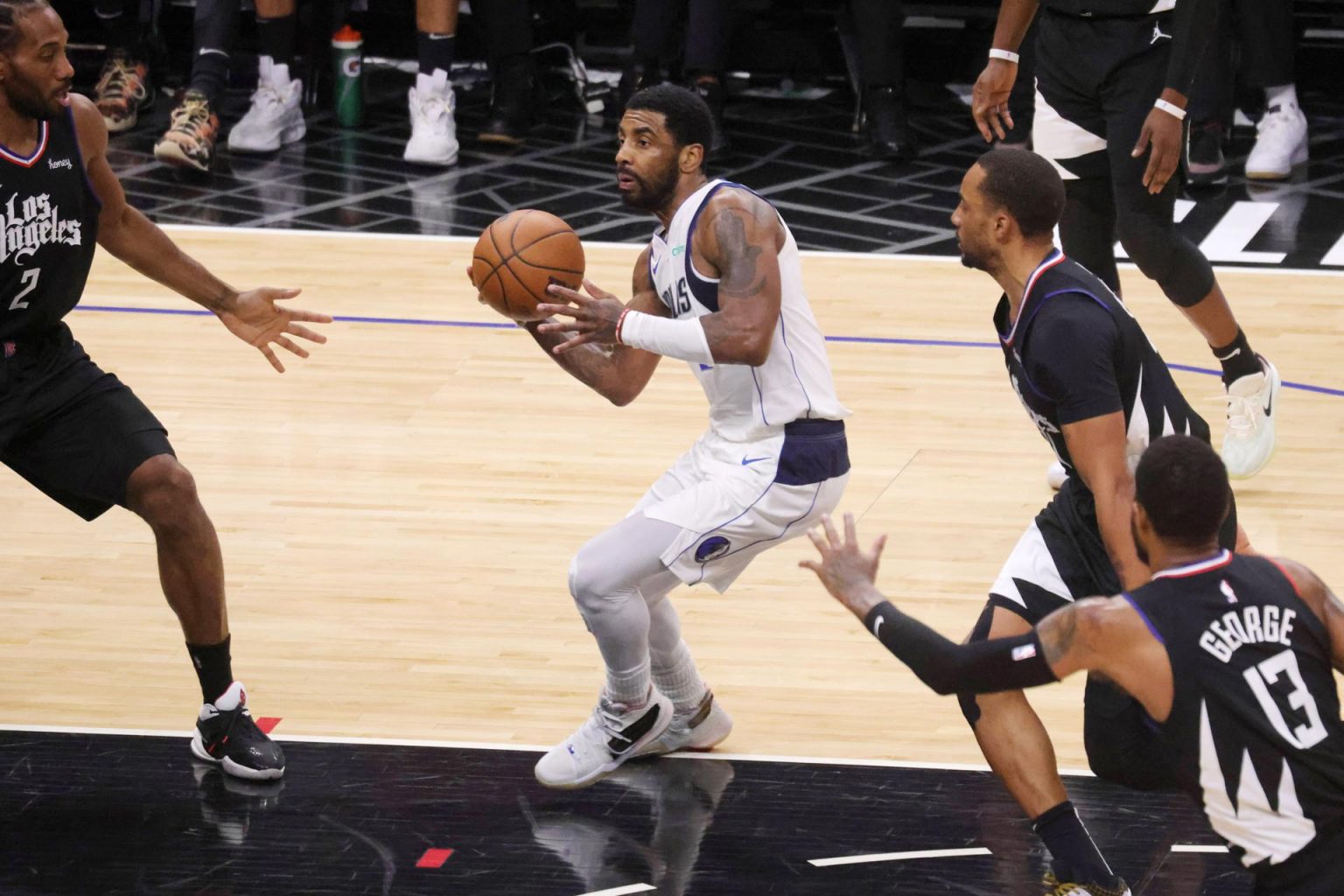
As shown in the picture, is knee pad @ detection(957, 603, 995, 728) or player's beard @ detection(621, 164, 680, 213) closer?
knee pad @ detection(957, 603, 995, 728)

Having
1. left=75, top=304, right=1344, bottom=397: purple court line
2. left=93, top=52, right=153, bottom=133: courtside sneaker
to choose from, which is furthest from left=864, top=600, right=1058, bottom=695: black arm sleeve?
left=93, top=52, right=153, bottom=133: courtside sneaker

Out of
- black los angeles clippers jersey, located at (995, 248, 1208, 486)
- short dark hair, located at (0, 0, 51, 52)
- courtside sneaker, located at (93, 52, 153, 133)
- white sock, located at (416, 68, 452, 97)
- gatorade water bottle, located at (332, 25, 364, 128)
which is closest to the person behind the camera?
black los angeles clippers jersey, located at (995, 248, 1208, 486)

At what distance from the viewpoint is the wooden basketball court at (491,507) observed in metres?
4.66

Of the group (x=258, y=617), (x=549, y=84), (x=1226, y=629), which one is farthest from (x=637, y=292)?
(x=549, y=84)

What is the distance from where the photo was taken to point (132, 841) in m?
3.99

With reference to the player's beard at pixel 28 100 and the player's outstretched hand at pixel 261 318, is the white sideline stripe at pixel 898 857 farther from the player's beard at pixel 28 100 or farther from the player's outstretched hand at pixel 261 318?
the player's beard at pixel 28 100

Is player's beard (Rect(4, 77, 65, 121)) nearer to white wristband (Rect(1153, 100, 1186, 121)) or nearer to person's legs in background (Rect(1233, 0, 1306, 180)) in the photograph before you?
white wristband (Rect(1153, 100, 1186, 121))

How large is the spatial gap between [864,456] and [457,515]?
4.44ft

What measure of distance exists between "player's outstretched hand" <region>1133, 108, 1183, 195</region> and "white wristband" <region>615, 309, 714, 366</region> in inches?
77.2

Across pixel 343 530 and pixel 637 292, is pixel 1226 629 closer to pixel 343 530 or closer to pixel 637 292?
pixel 637 292

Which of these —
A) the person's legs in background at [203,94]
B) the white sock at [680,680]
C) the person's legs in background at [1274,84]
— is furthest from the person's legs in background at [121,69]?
the white sock at [680,680]

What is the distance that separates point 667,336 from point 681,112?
1.87 feet

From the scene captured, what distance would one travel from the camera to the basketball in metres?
4.43

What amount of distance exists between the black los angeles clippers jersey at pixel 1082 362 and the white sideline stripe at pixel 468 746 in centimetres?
85
